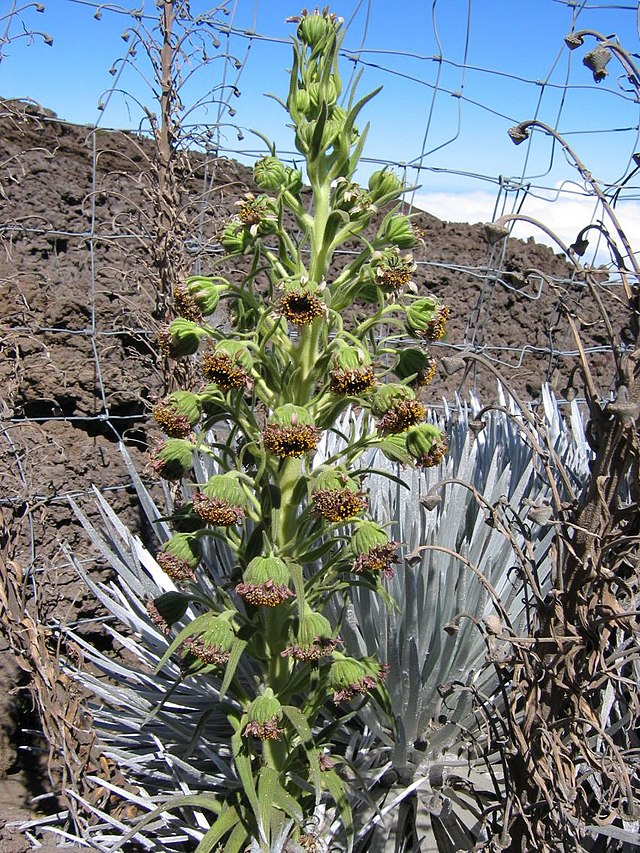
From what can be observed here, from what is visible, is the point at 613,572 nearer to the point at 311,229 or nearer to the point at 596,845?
the point at 596,845

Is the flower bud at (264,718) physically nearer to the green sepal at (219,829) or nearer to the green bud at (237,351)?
the green sepal at (219,829)

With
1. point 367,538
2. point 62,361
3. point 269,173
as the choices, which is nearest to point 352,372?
point 367,538

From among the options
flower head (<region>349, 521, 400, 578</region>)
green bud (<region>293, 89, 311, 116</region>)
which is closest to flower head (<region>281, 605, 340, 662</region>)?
flower head (<region>349, 521, 400, 578</region>)

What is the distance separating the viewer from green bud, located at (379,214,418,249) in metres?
1.25

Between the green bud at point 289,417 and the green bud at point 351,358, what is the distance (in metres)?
0.09

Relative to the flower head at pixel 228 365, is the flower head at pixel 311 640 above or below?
below

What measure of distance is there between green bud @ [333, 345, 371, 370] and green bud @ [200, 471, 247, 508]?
9.2 inches

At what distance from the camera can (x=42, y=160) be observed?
351 centimetres

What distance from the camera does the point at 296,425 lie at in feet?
3.64

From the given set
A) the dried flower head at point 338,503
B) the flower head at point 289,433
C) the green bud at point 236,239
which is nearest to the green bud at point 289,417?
the flower head at point 289,433

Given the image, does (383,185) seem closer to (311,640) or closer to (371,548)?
(371,548)

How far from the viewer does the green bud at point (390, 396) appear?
115 cm

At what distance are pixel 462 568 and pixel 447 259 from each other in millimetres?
3399

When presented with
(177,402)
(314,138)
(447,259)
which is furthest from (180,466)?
(447,259)
